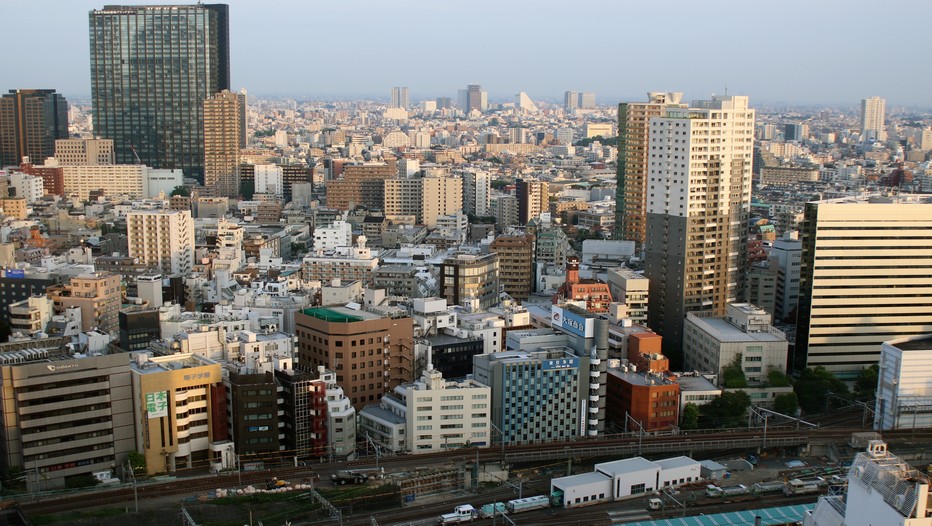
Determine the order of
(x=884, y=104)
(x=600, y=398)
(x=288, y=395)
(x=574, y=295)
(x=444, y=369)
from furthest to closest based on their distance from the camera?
(x=884, y=104), (x=574, y=295), (x=444, y=369), (x=600, y=398), (x=288, y=395)

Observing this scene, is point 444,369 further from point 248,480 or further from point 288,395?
point 248,480

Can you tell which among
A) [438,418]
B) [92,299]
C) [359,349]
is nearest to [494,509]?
[438,418]

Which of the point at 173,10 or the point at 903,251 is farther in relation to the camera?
the point at 173,10

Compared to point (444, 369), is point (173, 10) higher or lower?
higher

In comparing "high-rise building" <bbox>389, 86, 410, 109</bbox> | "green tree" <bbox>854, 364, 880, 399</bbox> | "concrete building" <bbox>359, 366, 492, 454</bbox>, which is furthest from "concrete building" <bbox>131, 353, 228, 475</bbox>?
"high-rise building" <bbox>389, 86, 410, 109</bbox>

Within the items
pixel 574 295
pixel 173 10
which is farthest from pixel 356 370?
pixel 173 10
